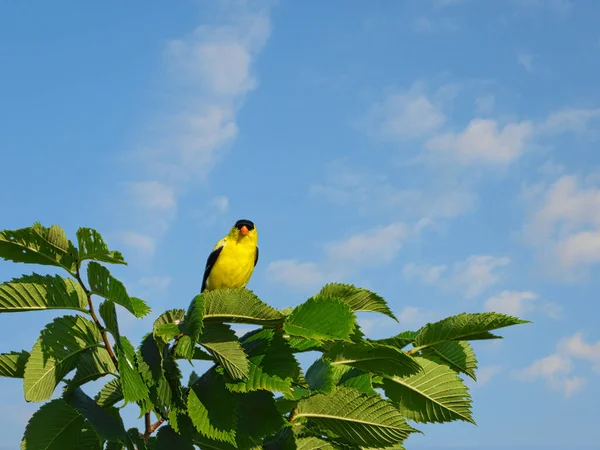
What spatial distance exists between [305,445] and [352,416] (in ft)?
1.18

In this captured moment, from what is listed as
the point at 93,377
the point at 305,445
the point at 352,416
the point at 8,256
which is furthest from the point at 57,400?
the point at 352,416

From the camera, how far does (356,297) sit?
12.4 feet

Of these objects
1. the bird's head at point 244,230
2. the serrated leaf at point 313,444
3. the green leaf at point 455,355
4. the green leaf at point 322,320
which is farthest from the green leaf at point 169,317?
the bird's head at point 244,230

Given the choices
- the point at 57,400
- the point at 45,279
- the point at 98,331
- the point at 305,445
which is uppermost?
the point at 45,279

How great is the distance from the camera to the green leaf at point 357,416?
4062 mm

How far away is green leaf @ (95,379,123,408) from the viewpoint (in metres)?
4.18

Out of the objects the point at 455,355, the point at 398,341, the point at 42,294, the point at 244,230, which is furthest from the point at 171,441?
the point at 244,230

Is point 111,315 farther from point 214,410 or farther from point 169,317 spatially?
point 214,410

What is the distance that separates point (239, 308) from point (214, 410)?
1.99ft

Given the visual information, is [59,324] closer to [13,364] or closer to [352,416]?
[13,364]

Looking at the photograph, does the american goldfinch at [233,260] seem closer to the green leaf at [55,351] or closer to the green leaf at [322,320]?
the green leaf at [55,351]

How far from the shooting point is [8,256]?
3646mm

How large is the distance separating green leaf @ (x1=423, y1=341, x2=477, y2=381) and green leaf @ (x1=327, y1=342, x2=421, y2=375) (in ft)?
1.56

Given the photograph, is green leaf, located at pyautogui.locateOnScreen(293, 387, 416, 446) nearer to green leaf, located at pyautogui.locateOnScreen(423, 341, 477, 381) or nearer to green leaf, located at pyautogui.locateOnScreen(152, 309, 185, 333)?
green leaf, located at pyautogui.locateOnScreen(423, 341, 477, 381)
